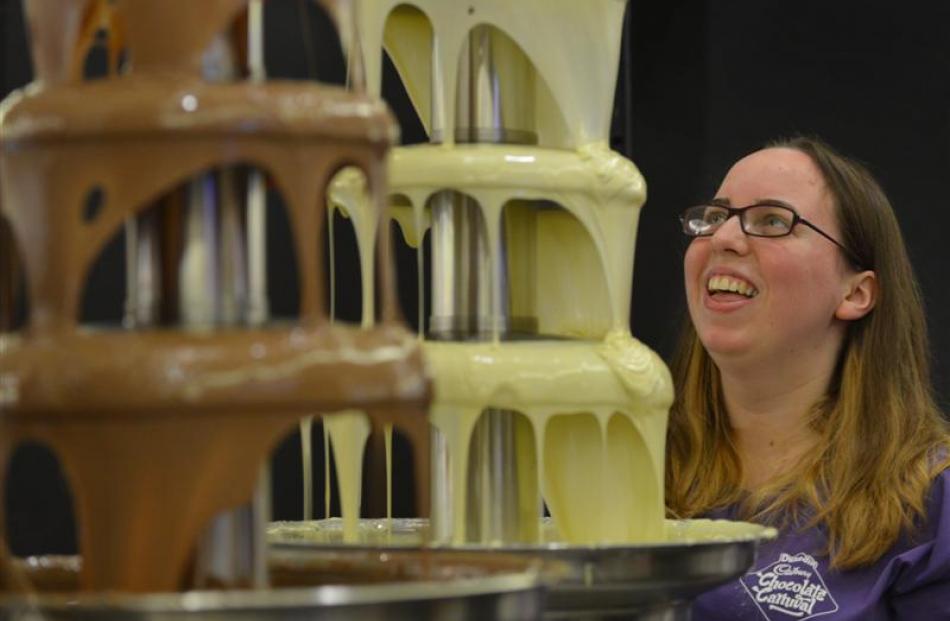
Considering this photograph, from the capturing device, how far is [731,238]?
3.05m

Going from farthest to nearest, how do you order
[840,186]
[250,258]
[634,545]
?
[840,186] → [634,545] → [250,258]

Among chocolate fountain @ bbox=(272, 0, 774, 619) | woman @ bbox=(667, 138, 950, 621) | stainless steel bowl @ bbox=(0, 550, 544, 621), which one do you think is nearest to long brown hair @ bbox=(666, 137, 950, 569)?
woman @ bbox=(667, 138, 950, 621)

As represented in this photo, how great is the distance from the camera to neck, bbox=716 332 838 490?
310 cm

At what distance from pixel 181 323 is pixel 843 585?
1.79 m

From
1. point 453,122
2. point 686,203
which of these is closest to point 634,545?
point 453,122

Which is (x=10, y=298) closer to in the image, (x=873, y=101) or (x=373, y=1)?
(x=373, y=1)

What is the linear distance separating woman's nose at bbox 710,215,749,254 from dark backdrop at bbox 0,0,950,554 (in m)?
1.21

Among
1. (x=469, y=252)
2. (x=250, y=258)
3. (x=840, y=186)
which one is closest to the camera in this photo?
(x=250, y=258)

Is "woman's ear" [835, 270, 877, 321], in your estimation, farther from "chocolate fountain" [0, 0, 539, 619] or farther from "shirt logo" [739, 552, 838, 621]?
"chocolate fountain" [0, 0, 539, 619]

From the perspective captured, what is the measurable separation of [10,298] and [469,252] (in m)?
0.59

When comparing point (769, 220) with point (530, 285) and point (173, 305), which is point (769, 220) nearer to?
point (530, 285)

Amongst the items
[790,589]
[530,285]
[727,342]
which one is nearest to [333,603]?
[530,285]

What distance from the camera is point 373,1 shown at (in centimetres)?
185

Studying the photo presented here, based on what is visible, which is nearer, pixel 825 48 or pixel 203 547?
pixel 203 547
